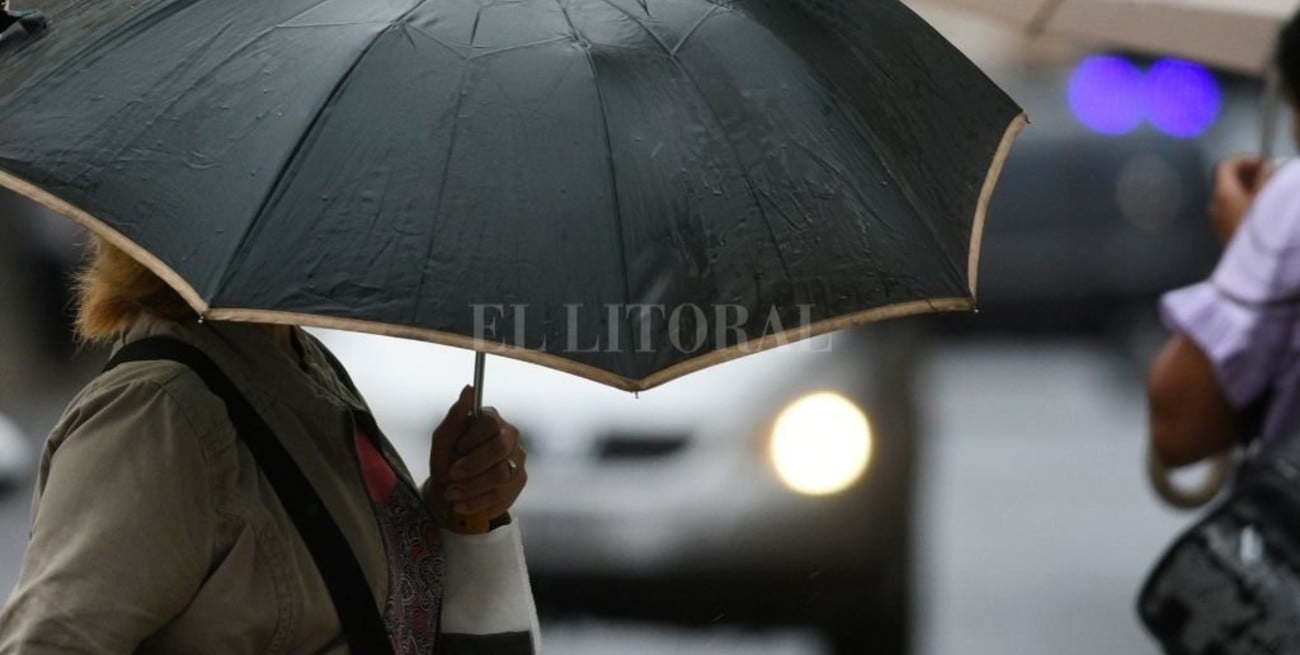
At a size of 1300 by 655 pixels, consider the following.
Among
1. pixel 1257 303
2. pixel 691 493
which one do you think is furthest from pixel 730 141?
pixel 691 493

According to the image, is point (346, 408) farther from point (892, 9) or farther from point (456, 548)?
point (892, 9)

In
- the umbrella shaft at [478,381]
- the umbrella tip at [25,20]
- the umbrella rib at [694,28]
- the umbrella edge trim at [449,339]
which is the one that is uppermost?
the umbrella tip at [25,20]

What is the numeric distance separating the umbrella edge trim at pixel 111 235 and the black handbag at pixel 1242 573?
1881mm

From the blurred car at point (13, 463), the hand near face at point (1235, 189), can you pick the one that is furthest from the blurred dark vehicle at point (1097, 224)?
the hand near face at point (1235, 189)

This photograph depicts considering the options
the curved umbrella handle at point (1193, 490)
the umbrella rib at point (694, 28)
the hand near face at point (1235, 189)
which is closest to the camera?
the umbrella rib at point (694, 28)

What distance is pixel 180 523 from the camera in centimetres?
219

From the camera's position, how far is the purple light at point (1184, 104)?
13117 mm

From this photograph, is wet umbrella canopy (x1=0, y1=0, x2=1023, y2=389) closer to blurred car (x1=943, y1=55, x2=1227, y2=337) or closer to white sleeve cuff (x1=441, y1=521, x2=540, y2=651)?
white sleeve cuff (x1=441, y1=521, x2=540, y2=651)

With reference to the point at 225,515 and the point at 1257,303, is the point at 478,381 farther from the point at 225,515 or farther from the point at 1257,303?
the point at 1257,303

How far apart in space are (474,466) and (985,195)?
2.32ft

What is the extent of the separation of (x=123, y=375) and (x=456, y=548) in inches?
20.7

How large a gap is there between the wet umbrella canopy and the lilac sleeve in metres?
1.35

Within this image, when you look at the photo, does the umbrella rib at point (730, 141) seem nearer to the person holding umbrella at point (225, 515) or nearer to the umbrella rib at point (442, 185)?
the umbrella rib at point (442, 185)

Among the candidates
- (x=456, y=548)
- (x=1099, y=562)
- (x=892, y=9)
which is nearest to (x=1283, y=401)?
(x=892, y=9)
